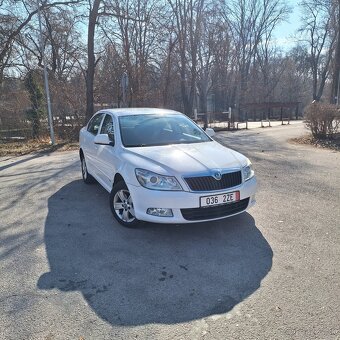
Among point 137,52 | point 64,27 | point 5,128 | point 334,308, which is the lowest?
point 334,308

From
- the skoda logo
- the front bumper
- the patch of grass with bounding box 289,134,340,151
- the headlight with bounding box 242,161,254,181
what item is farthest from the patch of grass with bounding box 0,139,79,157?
the skoda logo

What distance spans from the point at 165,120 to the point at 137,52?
769 inches

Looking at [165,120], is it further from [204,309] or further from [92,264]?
[204,309]

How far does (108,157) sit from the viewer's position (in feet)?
17.2

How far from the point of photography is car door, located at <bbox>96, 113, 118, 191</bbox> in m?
5.05

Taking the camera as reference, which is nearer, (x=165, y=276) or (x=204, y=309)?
(x=204, y=309)

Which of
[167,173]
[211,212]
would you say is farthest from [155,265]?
[167,173]

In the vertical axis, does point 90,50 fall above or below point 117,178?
above

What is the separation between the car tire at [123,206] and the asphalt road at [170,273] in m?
0.14

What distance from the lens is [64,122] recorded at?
18.1 meters

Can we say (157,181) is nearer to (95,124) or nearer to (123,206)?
(123,206)

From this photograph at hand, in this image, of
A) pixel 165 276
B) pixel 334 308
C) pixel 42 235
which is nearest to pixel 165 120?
pixel 42 235

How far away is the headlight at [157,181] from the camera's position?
4.07 m

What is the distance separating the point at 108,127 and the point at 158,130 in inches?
37.5
